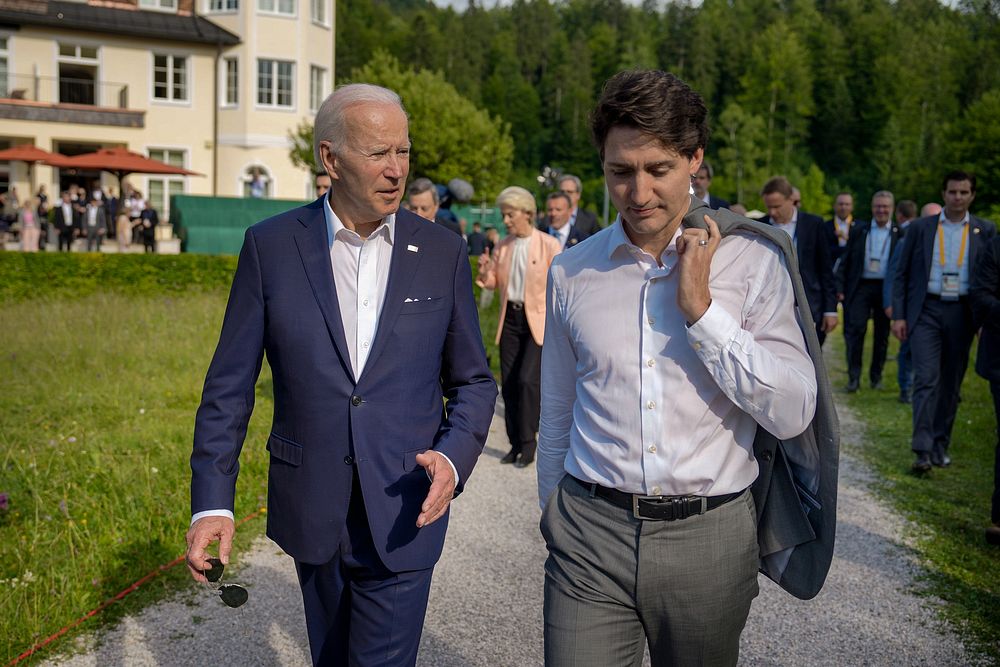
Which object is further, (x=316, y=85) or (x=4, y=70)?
(x=316, y=85)

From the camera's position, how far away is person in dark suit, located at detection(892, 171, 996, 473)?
7.62 meters

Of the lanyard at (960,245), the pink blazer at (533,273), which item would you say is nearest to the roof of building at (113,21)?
the pink blazer at (533,273)

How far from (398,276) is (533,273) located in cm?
510

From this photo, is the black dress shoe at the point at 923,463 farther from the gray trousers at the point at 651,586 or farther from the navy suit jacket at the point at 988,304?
the gray trousers at the point at 651,586

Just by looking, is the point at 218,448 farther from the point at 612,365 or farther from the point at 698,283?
the point at 698,283

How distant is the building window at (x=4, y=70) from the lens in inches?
1590

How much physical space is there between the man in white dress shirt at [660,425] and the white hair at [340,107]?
0.69 metres

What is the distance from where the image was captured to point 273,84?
135ft

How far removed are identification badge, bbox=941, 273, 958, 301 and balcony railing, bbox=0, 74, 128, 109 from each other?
131ft

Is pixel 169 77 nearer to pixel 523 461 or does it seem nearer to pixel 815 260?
pixel 815 260

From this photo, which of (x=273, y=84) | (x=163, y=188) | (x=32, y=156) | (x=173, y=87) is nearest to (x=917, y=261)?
(x=32, y=156)

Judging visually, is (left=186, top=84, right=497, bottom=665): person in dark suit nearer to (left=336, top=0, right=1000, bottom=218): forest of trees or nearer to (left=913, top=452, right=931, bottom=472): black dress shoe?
(left=913, top=452, right=931, bottom=472): black dress shoe

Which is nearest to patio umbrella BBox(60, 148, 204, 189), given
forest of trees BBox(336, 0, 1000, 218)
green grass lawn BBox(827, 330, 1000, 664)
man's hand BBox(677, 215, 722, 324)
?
green grass lawn BBox(827, 330, 1000, 664)

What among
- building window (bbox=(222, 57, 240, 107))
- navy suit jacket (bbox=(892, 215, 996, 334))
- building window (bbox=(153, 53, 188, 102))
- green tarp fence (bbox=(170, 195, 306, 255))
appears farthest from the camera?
building window (bbox=(153, 53, 188, 102))
